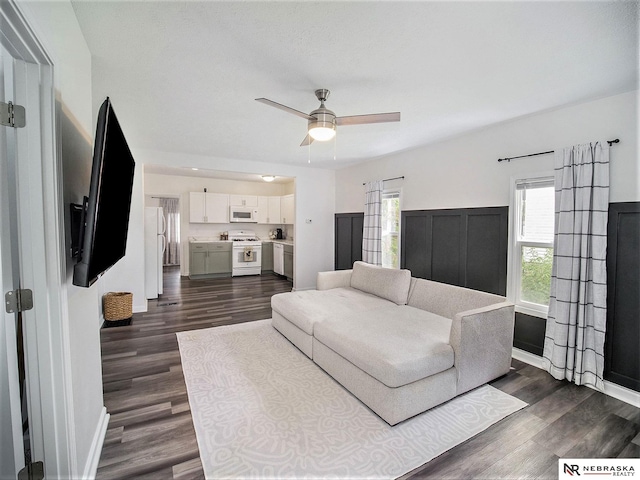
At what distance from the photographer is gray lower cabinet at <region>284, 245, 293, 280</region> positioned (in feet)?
22.7

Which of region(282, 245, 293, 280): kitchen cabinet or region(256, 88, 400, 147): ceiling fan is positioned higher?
region(256, 88, 400, 147): ceiling fan

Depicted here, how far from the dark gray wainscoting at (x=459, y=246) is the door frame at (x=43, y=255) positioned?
12.4 feet

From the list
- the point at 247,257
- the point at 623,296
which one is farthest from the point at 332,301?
the point at 247,257

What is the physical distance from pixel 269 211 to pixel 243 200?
29.7 inches

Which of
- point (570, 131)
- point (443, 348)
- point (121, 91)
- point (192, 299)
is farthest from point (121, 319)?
point (570, 131)

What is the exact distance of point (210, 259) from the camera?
23.4 ft

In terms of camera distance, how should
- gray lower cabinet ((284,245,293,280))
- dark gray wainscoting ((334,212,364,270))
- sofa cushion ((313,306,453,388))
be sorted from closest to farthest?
1. sofa cushion ((313,306,453,388))
2. dark gray wainscoting ((334,212,364,270))
3. gray lower cabinet ((284,245,293,280))

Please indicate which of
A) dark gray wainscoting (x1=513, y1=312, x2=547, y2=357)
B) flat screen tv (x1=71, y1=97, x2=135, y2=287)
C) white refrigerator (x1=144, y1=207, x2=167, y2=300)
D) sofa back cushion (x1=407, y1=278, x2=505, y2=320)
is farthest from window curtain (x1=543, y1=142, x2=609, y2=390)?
white refrigerator (x1=144, y1=207, x2=167, y2=300)

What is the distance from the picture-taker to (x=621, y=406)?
2.29m

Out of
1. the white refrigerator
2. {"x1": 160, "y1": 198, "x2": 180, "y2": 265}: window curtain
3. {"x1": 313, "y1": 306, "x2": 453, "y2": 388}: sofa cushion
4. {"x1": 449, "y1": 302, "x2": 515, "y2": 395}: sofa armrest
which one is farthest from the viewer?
{"x1": 160, "y1": 198, "x2": 180, "y2": 265}: window curtain

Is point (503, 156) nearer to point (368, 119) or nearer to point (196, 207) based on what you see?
point (368, 119)

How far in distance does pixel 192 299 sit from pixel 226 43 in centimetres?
445

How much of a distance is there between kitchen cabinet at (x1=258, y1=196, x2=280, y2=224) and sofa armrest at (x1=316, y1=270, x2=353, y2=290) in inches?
156

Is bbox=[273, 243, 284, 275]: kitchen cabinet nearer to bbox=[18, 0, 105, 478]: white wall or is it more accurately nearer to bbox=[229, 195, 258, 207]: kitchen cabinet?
bbox=[229, 195, 258, 207]: kitchen cabinet
